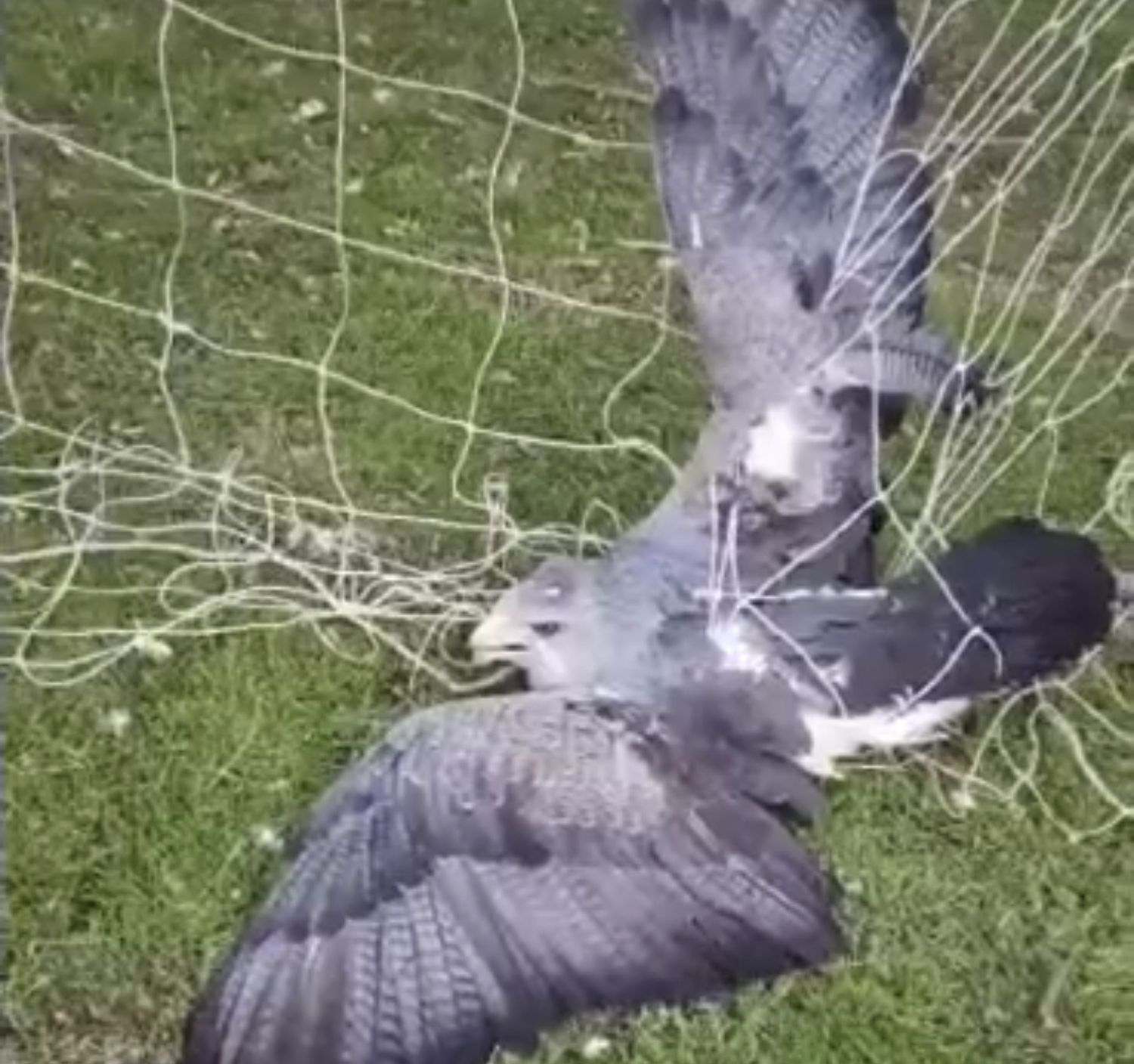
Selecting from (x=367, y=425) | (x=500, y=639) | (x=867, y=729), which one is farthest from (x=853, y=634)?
(x=367, y=425)

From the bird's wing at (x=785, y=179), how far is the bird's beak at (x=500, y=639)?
16cm

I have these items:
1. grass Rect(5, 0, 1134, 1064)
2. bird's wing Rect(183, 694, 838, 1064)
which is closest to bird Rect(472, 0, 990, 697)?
bird's wing Rect(183, 694, 838, 1064)

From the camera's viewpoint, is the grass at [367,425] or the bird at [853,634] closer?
the bird at [853,634]

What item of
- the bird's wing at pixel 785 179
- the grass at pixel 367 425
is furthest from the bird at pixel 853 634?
the grass at pixel 367 425

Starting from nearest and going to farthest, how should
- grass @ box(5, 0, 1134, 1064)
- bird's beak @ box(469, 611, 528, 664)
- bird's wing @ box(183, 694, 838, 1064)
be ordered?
bird's wing @ box(183, 694, 838, 1064), bird's beak @ box(469, 611, 528, 664), grass @ box(5, 0, 1134, 1064)

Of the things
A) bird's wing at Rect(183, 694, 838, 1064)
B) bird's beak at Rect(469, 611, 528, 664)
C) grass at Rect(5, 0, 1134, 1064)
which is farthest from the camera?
grass at Rect(5, 0, 1134, 1064)

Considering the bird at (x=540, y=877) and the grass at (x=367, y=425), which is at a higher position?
the bird at (x=540, y=877)

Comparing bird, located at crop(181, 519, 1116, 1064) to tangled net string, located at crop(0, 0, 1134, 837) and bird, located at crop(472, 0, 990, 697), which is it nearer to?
bird, located at crop(472, 0, 990, 697)

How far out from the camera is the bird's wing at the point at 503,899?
1.04 meters

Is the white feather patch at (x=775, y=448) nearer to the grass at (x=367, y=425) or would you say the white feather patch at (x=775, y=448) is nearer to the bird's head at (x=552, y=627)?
the bird's head at (x=552, y=627)

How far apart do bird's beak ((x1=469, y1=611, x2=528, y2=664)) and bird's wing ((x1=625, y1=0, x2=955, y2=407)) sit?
Answer: 156 millimetres

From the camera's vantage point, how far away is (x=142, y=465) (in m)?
1.62

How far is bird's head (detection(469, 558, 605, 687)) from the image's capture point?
1131 millimetres

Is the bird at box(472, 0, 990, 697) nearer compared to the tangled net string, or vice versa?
the bird at box(472, 0, 990, 697)
